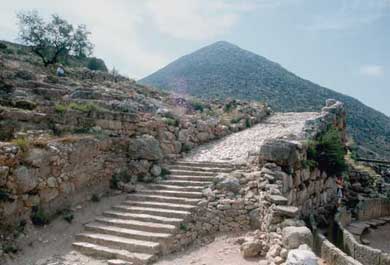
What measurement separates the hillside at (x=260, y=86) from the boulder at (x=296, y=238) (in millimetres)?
21544

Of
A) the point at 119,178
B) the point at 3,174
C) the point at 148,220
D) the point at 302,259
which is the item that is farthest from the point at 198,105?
the point at 302,259

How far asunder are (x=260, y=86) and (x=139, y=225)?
93.5 feet

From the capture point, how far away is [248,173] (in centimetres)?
903

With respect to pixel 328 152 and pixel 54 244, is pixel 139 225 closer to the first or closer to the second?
pixel 54 244

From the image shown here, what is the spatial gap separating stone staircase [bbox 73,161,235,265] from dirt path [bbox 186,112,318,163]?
87 cm

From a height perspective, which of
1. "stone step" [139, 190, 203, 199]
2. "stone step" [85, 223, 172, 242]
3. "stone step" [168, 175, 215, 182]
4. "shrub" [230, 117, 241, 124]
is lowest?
"stone step" [85, 223, 172, 242]

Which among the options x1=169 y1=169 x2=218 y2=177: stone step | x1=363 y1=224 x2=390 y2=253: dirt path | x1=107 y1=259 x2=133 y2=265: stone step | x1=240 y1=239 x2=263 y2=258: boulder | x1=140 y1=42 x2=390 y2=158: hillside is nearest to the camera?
x1=107 y1=259 x2=133 y2=265: stone step

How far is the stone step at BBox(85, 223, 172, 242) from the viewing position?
284 inches

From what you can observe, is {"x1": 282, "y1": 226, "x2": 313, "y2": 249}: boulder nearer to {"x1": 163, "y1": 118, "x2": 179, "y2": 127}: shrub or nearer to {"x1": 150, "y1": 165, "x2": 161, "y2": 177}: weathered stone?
{"x1": 150, "y1": 165, "x2": 161, "y2": 177}: weathered stone

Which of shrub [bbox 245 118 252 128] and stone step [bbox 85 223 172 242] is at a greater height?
shrub [bbox 245 118 252 128]

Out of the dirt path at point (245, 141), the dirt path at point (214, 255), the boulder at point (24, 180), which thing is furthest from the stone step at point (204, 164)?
the boulder at point (24, 180)

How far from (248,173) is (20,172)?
17.5ft

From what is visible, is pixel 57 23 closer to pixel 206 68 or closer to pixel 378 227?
pixel 206 68

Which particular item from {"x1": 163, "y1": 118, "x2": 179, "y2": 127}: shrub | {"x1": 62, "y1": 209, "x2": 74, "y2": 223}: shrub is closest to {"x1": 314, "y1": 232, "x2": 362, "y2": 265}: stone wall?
{"x1": 62, "y1": 209, "x2": 74, "y2": 223}: shrub
